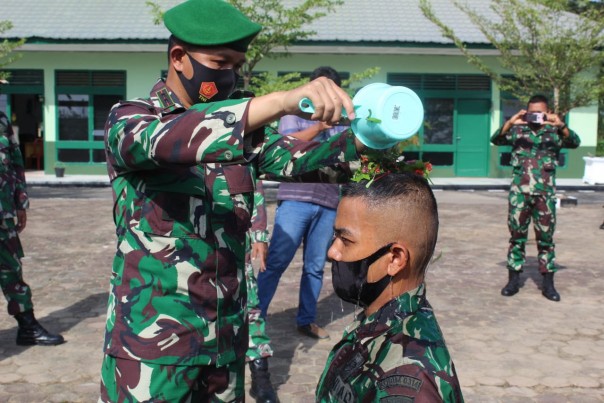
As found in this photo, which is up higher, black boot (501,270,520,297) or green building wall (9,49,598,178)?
green building wall (9,49,598,178)

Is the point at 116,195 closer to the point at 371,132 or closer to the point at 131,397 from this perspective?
the point at 131,397

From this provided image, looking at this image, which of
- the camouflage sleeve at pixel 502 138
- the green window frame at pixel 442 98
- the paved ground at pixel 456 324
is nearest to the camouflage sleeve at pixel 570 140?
the camouflage sleeve at pixel 502 138

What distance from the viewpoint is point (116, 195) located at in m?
2.47

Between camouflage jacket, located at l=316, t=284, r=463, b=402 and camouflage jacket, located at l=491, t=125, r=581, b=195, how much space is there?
5721mm

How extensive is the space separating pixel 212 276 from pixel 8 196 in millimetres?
3620

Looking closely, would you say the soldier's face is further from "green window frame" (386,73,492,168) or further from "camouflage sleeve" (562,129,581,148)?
"green window frame" (386,73,492,168)

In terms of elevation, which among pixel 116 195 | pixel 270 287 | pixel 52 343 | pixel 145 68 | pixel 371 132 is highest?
pixel 145 68

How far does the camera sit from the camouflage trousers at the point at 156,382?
2.38 m

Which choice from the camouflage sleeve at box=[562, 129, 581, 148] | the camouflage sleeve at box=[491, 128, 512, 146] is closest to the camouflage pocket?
the camouflage sleeve at box=[491, 128, 512, 146]

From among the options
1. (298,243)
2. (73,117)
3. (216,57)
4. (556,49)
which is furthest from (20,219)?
(73,117)

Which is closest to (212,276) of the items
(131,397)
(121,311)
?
(121,311)

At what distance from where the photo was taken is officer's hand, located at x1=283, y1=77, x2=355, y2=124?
1641 millimetres

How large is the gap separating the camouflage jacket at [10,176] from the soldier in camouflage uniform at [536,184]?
16.4ft

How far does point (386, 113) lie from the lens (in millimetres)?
1886
